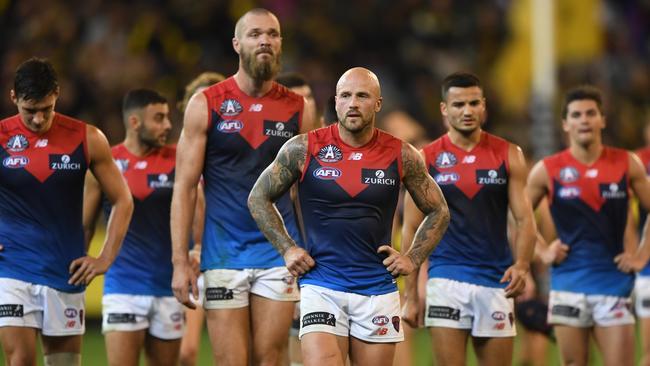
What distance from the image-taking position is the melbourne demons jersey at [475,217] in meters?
9.82

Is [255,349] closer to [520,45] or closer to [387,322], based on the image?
[387,322]

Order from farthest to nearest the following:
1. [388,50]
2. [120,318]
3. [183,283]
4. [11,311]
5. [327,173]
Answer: [388,50] → [120,318] → [11,311] → [183,283] → [327,173]

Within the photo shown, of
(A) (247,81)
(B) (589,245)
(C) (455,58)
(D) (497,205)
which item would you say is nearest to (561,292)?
(B) (589,245)

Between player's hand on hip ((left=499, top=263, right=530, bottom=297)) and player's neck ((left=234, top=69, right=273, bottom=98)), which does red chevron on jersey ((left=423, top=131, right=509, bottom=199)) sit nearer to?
player's hand on hip ((left=499, top=263, right=530, bottom=297))

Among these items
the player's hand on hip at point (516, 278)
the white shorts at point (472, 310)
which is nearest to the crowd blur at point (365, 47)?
the white shorts at point (472, 310)

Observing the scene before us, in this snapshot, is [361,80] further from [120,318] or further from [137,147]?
[120,318]

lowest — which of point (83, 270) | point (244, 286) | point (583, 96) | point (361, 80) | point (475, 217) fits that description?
point (244, 286)

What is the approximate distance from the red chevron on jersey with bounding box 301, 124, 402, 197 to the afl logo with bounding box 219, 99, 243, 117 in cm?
83

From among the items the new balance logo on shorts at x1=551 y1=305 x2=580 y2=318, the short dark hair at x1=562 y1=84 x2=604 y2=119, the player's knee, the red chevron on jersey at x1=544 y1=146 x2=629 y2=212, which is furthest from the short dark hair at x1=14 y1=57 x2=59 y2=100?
the new balance logo on shorts at x1=551 y1=305 x2=580 y2=318

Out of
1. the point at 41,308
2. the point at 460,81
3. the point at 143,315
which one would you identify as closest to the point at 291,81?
the point at 460,81

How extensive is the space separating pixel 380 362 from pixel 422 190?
119 cm

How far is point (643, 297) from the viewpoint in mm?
12430

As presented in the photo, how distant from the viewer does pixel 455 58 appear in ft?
71.1

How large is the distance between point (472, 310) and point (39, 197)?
339cm
